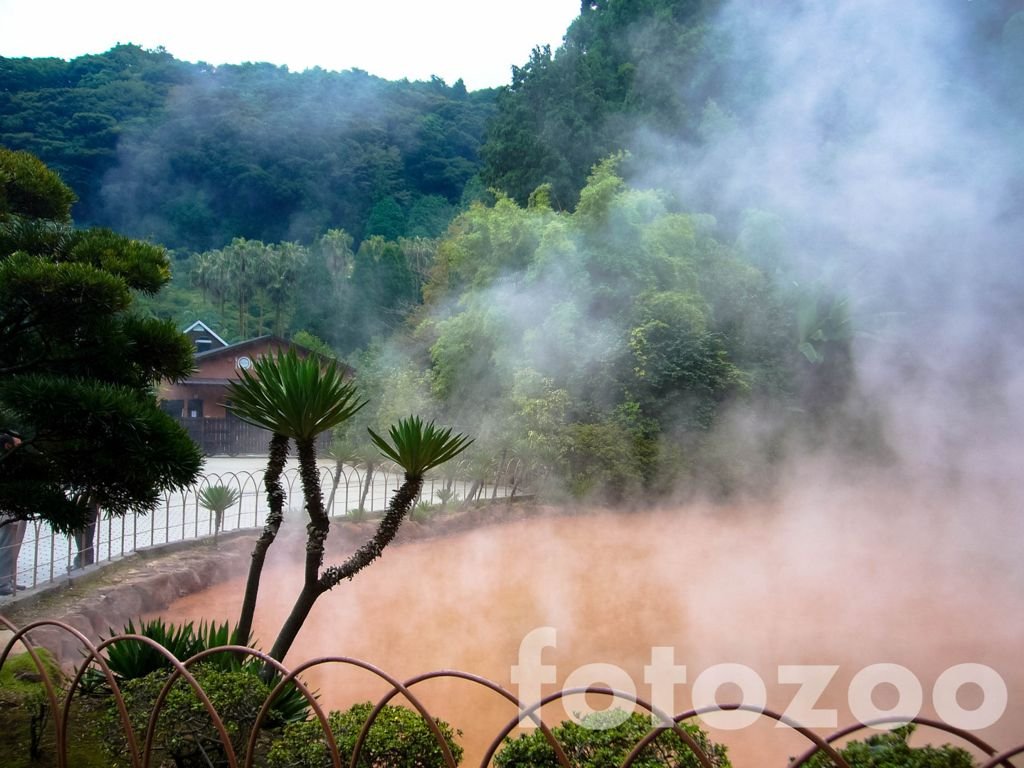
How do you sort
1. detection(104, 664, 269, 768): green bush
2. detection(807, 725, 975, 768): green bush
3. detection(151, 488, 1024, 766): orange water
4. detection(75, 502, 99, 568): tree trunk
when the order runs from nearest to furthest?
detection(807, 725, 975, 768): green bush
detection(104, 664, 269, 768): green bush
detection(151, 488, 1024, 766): orange water
detection(75, 502, 99, 568): tree trunk

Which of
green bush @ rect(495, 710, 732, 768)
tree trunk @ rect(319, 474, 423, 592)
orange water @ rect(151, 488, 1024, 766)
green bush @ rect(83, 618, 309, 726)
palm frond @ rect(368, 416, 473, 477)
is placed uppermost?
palm frond @ rect(368, 416, 473, 477)

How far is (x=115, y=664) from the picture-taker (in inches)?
98.0

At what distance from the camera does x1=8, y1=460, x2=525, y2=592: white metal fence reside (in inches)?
197

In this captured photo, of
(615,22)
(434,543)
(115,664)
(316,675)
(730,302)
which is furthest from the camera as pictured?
(615,22)

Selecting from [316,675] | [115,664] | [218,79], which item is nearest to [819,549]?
[316,675]

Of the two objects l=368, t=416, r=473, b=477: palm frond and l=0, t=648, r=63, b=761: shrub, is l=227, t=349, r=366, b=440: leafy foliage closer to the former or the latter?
l=368, t=416, r=473, b=477: palm frond

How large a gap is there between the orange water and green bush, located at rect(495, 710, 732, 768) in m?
1.44

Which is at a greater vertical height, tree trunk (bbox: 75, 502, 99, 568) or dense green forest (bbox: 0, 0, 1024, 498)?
dense green forest (bbox: 0, 0, 1024, 498)

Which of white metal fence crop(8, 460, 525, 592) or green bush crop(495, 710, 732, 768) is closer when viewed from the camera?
green bush crop(495, 710, 732, 768)

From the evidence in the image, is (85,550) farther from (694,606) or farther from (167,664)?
(694,606)

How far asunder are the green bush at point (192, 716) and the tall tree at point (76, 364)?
0.64m

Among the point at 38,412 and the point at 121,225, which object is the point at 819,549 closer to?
the point at 38,412

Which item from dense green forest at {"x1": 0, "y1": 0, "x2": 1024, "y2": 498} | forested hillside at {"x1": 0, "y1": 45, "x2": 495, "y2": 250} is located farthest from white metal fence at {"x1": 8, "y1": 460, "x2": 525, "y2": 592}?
forested hillside at {"x1": 0, "y1": 45, "x2": 495, "y2": 250}

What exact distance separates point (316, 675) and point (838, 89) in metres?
8.92
